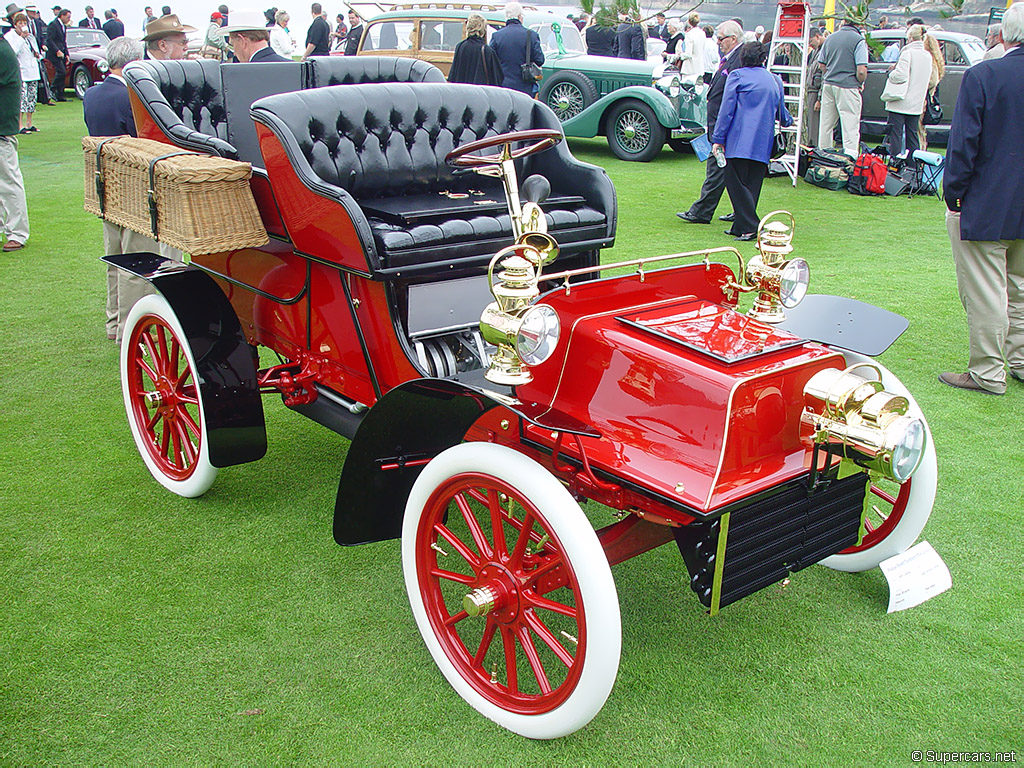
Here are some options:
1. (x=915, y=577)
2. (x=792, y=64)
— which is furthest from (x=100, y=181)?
(x=792, y=64)

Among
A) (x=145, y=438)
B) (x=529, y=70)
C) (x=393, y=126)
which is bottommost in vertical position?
(x=145, y=438)

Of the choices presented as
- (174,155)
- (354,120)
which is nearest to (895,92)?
(354,120)

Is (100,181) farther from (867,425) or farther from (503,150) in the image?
(867,425)

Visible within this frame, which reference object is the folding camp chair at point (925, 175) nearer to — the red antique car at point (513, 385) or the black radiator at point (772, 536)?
the red antique car at point (513, 385)

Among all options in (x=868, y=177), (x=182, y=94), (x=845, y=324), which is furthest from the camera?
(x=868, y=177)

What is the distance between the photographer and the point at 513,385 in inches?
80.5

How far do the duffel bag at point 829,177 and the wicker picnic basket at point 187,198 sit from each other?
7784 mm

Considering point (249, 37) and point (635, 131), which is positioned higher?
point (249, 37)

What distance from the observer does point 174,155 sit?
9.79ft

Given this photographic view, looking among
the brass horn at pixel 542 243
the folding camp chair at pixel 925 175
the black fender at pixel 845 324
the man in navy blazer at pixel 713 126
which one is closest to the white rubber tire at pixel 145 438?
the brass horn at pixel 542 243

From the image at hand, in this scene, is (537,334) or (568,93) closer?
(537,334)

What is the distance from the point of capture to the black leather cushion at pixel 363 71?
409 cm

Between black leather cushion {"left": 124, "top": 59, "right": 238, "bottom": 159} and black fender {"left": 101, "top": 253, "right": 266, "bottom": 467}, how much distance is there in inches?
26.0

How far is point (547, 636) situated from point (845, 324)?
57.6 inches
